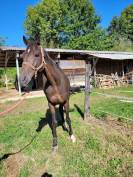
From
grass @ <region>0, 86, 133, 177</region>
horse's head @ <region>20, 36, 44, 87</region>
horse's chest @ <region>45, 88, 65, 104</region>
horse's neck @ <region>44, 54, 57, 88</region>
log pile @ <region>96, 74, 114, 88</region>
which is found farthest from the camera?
log pile @ <region>96, 74, 114, 88</region>

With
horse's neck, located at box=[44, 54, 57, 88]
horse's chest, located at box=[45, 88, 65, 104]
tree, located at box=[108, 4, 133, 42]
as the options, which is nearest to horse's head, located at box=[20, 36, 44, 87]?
horse's neck, located at box=[44, 54, 57, 88]

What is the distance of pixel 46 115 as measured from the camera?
8266 mm

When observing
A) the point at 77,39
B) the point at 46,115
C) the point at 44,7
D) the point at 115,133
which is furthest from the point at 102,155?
the point at 44,7

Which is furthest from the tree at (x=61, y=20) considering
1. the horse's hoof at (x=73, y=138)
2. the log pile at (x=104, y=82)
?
the horse's hoof at (x=73, y=138)

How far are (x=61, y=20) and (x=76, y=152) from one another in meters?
38.0

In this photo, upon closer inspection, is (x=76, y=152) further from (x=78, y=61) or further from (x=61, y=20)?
(x=61, y=20)

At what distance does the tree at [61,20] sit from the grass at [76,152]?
112 ft

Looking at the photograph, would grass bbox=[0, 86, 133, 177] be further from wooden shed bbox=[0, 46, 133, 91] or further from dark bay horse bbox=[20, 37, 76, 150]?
wooden shed bbox=[0, 46, 133, 91]

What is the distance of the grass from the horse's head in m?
1.69

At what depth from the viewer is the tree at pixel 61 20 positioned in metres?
40.0

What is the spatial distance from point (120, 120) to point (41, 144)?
2.61 m

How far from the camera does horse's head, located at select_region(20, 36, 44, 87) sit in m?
3.82

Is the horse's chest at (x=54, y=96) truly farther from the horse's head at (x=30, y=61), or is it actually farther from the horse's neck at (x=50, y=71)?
the horse's head at (x=30, y=61)

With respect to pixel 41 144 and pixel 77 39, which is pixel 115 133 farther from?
pixel 77 39
